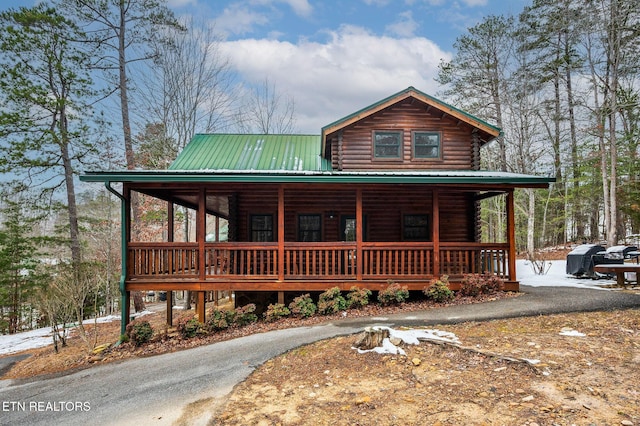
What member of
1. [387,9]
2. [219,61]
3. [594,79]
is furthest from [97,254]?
[594,79]

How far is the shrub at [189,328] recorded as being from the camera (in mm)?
8766

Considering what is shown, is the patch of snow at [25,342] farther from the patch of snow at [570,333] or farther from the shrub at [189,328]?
the patch of snow at [570,333]

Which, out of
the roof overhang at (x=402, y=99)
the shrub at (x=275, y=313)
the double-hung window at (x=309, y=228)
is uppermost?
the roof overhang at (x=402, y=99)

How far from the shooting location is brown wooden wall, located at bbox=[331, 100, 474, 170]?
41.0 ft

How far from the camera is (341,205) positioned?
506 inches

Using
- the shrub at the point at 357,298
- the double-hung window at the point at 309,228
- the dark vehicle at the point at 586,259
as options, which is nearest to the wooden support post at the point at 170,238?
the double-hung window at the point at 309,228

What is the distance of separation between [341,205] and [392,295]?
4.41 meters

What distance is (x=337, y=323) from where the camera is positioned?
8.12 m

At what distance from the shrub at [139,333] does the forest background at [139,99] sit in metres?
6.10

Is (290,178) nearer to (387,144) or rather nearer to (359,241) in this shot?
(359,241)

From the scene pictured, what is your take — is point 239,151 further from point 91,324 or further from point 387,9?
point 387,9

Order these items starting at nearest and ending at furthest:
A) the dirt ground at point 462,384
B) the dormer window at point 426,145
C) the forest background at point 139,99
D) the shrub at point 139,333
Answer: the dirt ground at point 462,384 < the shrub at point 139,333 < the dormer window at point 426,145 < the forest background at point 139,99

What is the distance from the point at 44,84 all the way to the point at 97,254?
11035 millimetres

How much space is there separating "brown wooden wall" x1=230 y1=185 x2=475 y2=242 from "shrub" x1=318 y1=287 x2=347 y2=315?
3.52 m
